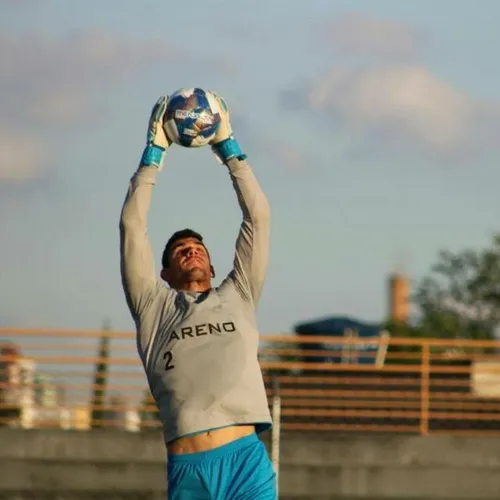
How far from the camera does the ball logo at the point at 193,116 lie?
21.6 ft

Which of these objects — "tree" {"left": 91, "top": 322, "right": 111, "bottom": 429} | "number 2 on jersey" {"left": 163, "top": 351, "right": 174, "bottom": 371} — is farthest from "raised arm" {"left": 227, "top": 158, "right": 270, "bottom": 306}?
"tree" {"left": 91, "top": 322, "right": 111, "bottom": 429}

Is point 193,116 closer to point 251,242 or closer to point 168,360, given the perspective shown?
point 251,242

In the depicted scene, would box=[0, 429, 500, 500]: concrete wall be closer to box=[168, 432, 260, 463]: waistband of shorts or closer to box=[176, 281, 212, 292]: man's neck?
box=[176, 281, 212, 292]: man's neck

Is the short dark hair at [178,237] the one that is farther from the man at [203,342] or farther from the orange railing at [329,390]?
the orange railing at [329,390]

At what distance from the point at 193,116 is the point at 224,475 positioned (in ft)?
4.77

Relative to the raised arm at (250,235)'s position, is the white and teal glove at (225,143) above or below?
above

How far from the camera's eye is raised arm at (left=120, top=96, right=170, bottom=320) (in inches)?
249

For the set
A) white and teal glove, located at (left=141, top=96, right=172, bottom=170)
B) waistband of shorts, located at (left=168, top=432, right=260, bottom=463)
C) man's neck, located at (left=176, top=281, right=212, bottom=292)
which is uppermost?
white and teal glove, located at (left=141, top=96, right=172, bottom=170)

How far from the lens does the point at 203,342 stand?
243 inches

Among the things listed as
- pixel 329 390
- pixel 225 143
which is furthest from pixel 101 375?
pixel 225 143

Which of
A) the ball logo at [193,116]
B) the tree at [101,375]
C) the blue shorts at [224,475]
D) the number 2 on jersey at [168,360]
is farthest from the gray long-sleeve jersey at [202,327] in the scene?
the tree at [101,375]

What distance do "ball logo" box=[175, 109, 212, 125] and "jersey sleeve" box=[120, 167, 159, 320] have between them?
0.36 metres

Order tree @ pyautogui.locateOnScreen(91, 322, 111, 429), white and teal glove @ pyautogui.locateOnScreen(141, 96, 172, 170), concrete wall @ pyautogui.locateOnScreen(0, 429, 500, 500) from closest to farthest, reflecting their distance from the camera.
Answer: white and teal glove @ pyautogui.locateOnScreen(141, 96, 172, 170)
concrete wall @ pyautogui.locateOnScreen(0, 429, 500, 500)
tree @ pyautogui.locateOnScreen(91, 322, 111, 429)

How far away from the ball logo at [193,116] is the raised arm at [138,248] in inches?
11.1
